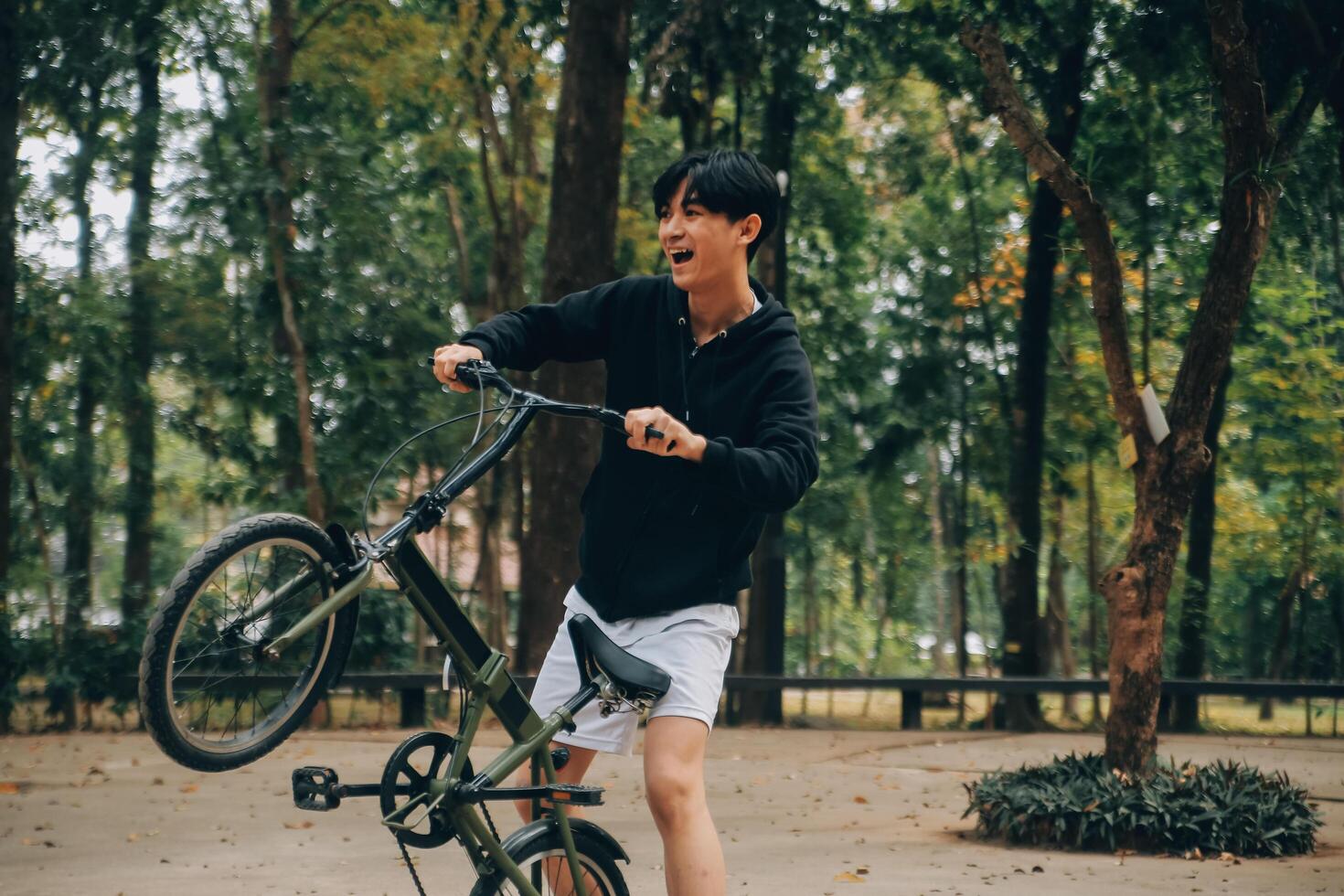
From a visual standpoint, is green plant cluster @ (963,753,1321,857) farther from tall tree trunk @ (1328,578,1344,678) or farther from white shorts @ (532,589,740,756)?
tall tree trunk @ (1328,578,1344,678)

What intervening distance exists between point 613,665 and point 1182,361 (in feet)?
18.4

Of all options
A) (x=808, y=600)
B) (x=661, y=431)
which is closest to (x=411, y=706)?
(x=661, y=431)

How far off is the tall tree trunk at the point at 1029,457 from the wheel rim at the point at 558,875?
1344cm

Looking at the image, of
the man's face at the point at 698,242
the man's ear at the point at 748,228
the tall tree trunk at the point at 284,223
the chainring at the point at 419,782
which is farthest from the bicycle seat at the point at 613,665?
the tall tree trunk at the point at 284,223

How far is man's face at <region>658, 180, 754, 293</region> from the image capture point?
3543mm

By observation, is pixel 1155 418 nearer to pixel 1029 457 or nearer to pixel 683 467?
pixel 683 467

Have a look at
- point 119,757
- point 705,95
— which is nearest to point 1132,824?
point 119,757

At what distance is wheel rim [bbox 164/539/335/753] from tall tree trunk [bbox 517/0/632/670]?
8715mm

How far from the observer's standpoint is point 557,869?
3580 millimetres

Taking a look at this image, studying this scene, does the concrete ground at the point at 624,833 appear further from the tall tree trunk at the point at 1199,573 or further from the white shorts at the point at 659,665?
the tall tree trunk at the point at 1199,573

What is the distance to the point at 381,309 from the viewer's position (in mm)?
18812

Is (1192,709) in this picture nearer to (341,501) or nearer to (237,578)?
(341,501)

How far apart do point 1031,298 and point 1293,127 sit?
27.0 feet

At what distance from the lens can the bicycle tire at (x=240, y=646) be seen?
2.81 m
